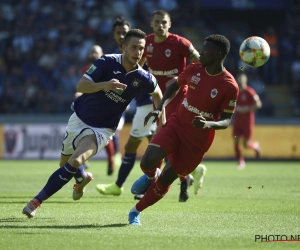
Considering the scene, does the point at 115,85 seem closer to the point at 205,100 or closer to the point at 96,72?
the point at 96,72

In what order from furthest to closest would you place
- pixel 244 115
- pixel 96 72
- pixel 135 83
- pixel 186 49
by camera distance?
pixel 244 115 < pixel 186 49 < pixel 135 83 < pixel 96 72

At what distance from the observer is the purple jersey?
8.93 metres

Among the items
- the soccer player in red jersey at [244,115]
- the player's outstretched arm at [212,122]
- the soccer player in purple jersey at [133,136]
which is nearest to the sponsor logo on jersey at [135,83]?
the player's outstretched arm at [212,122]

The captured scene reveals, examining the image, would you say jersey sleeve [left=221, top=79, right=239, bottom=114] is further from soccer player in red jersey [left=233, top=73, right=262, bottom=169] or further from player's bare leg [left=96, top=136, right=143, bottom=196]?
soccer player in red jersey [left=233, top=73, right=262, bottom=169]

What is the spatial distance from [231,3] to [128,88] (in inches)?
821

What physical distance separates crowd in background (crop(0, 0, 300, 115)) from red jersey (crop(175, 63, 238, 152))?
15.8 metres

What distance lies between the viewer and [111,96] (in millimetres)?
9023

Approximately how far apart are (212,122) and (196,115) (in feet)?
1.48

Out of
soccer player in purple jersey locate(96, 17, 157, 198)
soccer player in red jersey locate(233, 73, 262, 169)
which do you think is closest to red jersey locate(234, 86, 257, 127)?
soccer player in red jersey locate(233, 73, 262, 169)

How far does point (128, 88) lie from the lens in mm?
Result: 9023

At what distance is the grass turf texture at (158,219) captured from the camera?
278 inches

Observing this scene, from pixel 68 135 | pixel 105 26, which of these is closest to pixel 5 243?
pixel 68 135

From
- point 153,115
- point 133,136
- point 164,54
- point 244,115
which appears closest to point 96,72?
point 153,115

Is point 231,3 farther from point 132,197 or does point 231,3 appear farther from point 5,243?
point 5,243
